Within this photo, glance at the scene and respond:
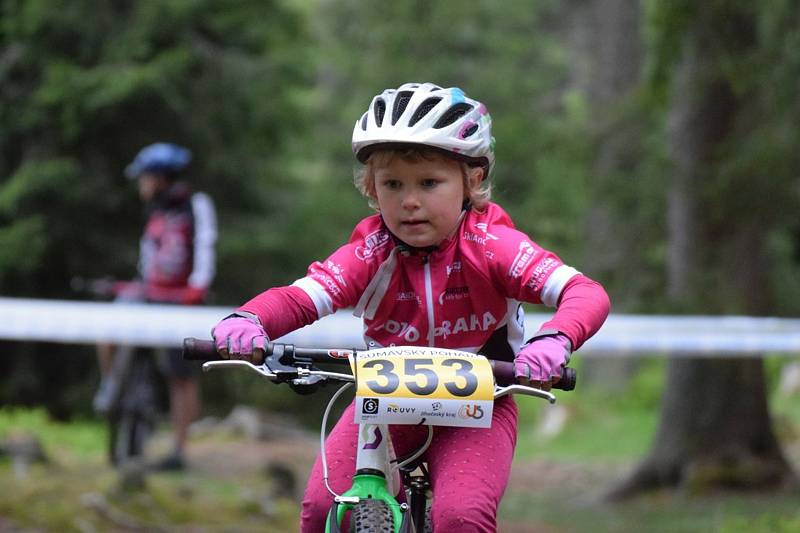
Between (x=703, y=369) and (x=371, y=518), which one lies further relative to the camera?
(x=703, y=369)

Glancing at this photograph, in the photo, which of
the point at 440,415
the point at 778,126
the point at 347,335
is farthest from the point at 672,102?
the point at 440,415

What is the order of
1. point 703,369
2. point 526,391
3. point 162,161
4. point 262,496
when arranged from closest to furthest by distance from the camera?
1. point 526,391
2. point 262,496
3. point 162,161
4. point 703,369

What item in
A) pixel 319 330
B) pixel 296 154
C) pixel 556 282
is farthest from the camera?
pixel 296 154

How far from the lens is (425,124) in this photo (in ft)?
14.2

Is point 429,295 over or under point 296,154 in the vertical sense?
under

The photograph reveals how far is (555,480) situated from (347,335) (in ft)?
14.5

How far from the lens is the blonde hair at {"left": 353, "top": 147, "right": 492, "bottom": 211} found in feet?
14.4

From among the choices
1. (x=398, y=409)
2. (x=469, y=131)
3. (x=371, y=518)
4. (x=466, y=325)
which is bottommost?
(x=371, y=518)

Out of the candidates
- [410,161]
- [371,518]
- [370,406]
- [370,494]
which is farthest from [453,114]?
[371,518]

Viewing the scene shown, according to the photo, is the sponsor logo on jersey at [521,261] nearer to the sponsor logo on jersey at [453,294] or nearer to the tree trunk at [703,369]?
the sponsor logo on jersey at [453,294]

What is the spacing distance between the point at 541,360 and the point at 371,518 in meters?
0.64

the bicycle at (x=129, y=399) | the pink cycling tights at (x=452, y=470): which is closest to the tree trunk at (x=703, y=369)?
the bicycle at (x=129, y=399)

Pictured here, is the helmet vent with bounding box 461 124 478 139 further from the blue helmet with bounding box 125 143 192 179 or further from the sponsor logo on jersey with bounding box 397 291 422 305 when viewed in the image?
the blue helmet with bounding box 125 143 192 179

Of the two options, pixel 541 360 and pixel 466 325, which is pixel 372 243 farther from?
pixel 541 360
